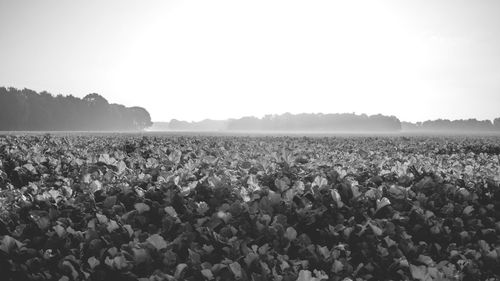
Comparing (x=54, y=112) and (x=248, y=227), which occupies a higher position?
(x=54, y=112)

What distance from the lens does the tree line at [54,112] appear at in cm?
7150

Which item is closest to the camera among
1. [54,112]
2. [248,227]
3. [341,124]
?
[248,227]

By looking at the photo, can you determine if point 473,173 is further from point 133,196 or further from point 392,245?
point 133,196

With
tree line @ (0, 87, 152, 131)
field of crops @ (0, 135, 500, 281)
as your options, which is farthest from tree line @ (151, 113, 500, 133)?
field of crops @ (0, 135, 500, 281)

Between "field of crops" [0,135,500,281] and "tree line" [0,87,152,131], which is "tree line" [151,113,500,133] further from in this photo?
"field of crops" [0,135,500,281]

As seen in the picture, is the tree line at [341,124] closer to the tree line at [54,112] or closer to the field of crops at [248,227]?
the tree line at [54,112]

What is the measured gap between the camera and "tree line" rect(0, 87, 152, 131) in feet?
235

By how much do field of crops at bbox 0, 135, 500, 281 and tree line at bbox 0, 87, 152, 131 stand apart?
81.0 m

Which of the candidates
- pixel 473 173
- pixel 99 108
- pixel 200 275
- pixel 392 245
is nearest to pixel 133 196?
pixel 200 275

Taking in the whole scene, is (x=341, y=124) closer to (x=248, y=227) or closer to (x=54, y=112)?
(x=54, y=112)

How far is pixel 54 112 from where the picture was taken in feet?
266

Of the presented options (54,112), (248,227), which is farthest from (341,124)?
(248,227)

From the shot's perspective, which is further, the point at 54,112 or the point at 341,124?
the point at 341,124

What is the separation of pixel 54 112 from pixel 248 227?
89.7 metres
